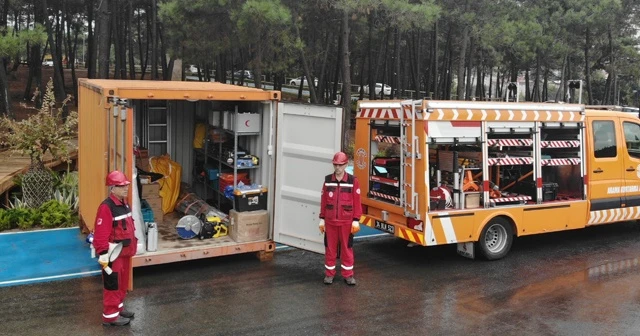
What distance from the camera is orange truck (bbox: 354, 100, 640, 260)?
830 centimetres

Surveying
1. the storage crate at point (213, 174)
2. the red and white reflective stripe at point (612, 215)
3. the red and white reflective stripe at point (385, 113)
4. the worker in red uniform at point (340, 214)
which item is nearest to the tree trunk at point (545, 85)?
the red and white reflective stripe at point (612, 215)

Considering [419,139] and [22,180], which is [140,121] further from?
[419,139]

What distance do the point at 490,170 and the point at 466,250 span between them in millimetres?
1419

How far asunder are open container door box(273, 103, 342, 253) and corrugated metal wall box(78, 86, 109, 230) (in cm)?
238

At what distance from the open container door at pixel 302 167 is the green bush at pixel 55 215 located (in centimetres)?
425

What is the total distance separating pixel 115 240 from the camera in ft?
19.9

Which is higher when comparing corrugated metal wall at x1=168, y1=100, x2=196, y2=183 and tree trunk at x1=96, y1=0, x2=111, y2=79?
tree trunk at x1=96, y1=0, x2=111, y2=79

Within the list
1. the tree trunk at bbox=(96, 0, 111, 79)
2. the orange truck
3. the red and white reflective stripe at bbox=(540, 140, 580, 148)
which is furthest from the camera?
the tree trunk at bbox=(96, 0, 111, 79)

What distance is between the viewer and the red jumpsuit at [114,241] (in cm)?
595

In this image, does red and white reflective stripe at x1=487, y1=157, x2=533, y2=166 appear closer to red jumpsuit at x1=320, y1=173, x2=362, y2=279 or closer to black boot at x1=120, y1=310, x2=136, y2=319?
red jumpsuit at x1=320, y1=173, x2=362, y2=279

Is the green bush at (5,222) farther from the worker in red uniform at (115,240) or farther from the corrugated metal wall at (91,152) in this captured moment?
the worker in red uniform at (115,240)

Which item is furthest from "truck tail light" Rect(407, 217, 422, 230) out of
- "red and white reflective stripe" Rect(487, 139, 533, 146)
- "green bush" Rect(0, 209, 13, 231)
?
"green bush" Rect(0, 209, 13, 231)

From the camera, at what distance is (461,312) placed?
693cm

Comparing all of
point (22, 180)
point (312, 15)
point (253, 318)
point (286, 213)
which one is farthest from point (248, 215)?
point (312, 15)
